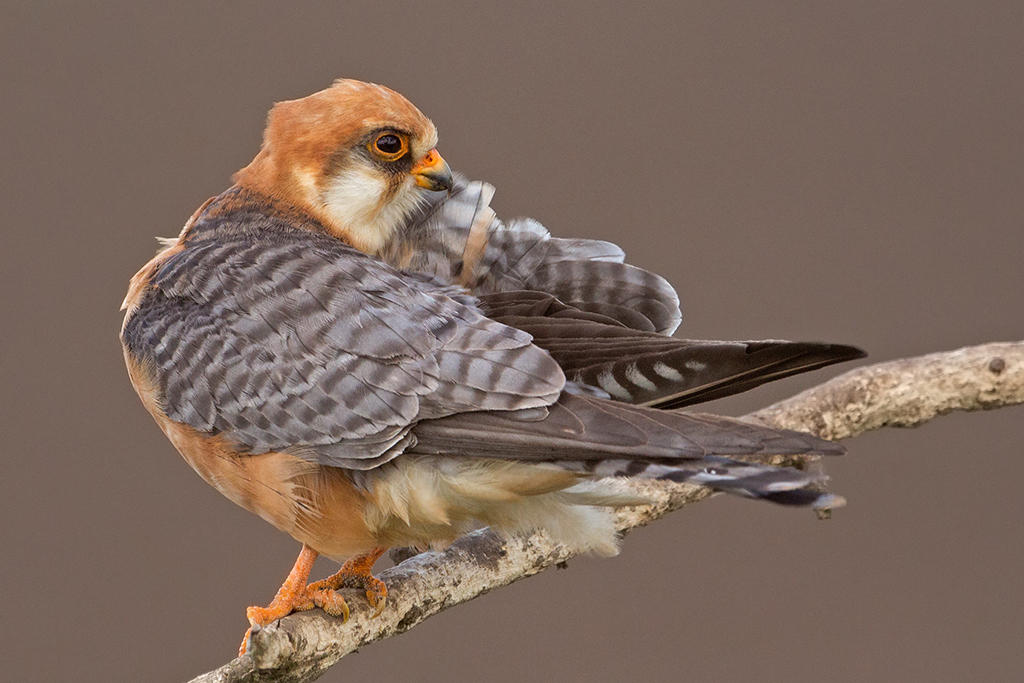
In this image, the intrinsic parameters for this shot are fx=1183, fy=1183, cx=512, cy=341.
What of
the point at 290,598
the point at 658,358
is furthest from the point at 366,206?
the point at 290,598

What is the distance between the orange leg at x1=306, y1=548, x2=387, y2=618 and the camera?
252 centimetres

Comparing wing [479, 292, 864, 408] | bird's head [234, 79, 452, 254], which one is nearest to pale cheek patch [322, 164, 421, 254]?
bird's head [234, 79, 452, 254]

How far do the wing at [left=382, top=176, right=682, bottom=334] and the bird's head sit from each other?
8cm

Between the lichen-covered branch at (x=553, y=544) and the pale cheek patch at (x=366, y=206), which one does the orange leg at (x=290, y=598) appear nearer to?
the lichen-covered branch at (x=553, y=544)

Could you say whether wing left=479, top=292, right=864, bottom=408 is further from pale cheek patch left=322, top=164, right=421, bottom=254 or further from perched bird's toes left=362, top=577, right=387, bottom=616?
perched bird's toes left=362, top=577, right=387, bottom=616

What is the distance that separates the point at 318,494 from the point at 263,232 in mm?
609

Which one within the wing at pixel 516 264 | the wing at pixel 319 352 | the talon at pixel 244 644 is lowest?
the talon at pixel 244 644

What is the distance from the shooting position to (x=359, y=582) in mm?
2559

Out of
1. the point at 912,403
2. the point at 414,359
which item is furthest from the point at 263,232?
the point at 912,403

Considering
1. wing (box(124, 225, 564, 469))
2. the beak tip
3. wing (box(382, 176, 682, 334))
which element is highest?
the beak tip

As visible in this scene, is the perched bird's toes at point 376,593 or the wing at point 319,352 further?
the perched bird's toes at point 376,593

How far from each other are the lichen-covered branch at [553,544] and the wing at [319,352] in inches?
15.7

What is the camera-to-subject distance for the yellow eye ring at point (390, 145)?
2500mm

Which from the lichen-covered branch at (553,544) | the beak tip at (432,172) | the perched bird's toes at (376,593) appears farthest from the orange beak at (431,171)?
the perched bird's toes at (376,593)
